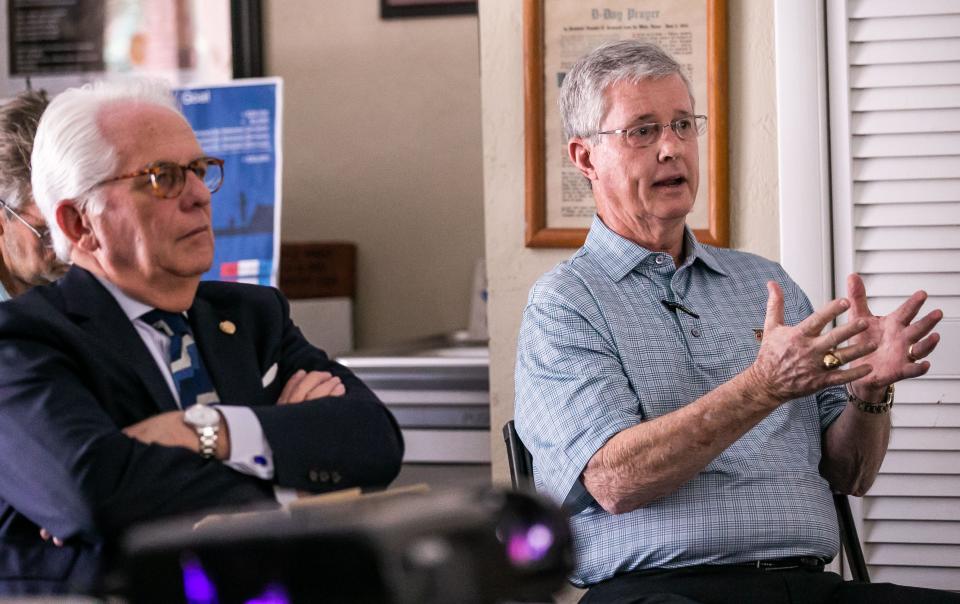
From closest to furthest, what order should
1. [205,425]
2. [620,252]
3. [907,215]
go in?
[205,425], [620,252], [907,215]

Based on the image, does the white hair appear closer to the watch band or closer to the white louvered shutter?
the watch band

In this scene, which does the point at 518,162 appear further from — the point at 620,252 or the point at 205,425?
the point at 205,425

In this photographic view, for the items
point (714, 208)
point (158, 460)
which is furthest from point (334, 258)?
point (158, 460)

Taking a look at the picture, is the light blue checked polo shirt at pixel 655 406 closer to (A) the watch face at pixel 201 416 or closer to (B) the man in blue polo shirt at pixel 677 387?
(B) the man in blue polo shirt at pixel 677 387

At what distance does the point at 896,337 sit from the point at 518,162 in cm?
91

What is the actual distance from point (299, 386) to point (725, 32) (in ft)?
3.68

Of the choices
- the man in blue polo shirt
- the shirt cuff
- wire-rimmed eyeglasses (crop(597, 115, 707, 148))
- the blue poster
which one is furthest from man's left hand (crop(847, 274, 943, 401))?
the blue poster

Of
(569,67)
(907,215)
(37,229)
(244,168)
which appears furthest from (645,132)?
(244,168)

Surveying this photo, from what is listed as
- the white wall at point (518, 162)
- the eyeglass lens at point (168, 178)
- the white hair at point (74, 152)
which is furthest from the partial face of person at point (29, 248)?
the white wall at point (518, 162)

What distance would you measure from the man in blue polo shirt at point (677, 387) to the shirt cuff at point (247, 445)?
431 mm

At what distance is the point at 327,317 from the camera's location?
11.8ft

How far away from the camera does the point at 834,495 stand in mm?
1887

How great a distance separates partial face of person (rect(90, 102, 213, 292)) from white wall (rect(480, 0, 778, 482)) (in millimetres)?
831

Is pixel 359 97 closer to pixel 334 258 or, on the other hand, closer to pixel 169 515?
pixel 334 258
